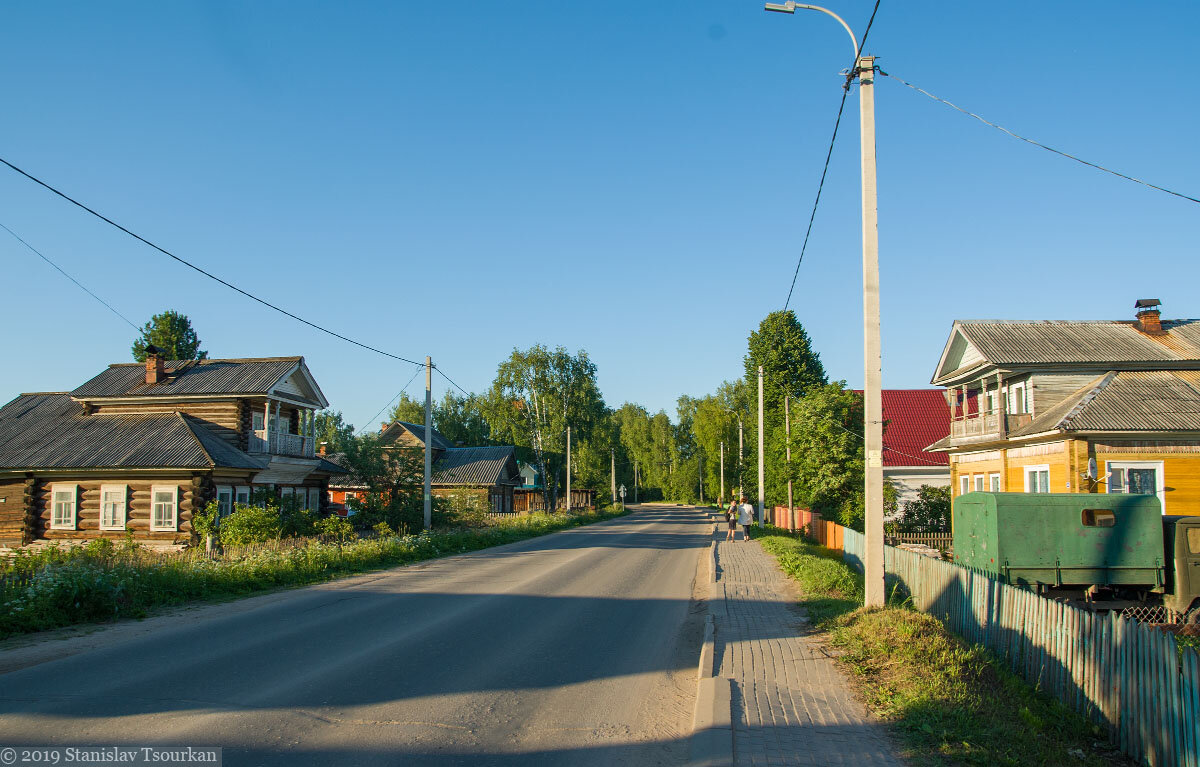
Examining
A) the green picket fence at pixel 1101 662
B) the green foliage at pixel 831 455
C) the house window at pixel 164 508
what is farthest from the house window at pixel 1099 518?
the house window at pixel 164 508

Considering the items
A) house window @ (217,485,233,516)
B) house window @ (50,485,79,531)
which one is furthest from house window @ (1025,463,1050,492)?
house window @ (50,485,79,531)

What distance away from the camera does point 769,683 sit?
7625 millimetres

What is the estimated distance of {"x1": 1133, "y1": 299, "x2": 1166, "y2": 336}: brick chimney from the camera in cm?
2694

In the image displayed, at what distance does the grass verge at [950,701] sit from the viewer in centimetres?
566

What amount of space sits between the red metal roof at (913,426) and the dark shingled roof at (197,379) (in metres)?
32.5

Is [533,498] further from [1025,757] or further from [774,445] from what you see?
[1025,757]

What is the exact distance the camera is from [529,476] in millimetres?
78312

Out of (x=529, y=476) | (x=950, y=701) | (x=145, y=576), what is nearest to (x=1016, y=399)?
(x=950, y=701)

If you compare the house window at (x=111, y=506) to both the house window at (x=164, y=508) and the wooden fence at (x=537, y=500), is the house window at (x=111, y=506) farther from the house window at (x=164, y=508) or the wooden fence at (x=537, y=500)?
the wooden fence at (x=537, y=500)

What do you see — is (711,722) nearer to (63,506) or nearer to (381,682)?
(381,682)

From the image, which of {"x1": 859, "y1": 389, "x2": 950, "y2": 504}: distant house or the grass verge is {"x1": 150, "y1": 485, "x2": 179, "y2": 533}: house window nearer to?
the grass verge

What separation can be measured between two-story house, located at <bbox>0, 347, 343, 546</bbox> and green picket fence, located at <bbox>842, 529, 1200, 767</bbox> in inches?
976

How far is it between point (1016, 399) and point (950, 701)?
968 inches

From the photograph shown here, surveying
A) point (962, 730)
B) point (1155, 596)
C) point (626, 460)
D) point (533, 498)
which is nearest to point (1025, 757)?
point (962, 730)
